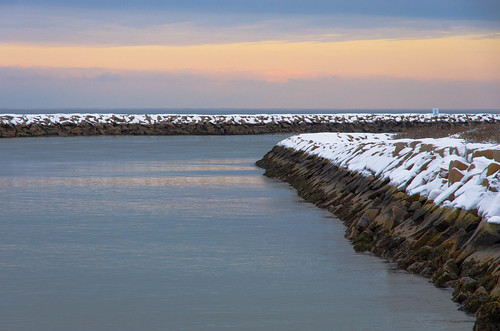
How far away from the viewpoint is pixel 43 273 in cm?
791

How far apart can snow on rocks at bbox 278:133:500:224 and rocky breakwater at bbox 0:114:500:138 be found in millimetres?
42329

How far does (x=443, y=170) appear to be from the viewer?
9695 millimetres

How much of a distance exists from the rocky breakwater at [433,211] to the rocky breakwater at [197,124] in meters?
42.6

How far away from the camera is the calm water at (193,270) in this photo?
6152mm

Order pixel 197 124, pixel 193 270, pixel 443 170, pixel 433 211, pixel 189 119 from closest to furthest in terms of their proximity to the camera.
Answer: pixel 193 270
pixel 433 211
pixel 443 170
pixel 197 124
pixel 189 119

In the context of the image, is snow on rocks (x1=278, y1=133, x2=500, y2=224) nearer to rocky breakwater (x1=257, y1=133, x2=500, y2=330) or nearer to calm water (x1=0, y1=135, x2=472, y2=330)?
rocky breakwater (x1=257, y1=133, x2=500, y2=330)

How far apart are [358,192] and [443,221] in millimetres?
4551

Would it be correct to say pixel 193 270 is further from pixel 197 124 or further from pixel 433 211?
pixel 197 124

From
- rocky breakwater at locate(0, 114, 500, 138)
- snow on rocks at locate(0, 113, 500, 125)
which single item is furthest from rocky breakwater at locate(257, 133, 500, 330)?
snow on rocks at locate(0, 113, 500, 125)

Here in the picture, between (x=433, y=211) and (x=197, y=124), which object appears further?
(x=197, y=124)

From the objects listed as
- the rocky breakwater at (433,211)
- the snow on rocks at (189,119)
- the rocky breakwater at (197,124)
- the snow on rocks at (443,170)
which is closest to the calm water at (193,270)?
the rocky breakwater at (433,211)

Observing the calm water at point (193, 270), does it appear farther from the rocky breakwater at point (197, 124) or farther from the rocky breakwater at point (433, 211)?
the rocky breakwater at point (197, 124)

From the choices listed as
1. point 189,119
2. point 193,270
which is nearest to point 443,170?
point 193,270

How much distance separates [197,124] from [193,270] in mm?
52221
